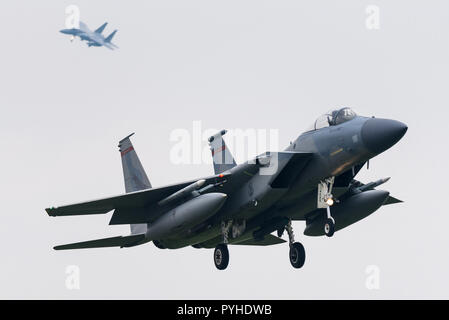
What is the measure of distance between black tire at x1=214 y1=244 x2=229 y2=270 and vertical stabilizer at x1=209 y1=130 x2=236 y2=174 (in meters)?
3.88

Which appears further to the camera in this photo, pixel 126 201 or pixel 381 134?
pixel 126 201

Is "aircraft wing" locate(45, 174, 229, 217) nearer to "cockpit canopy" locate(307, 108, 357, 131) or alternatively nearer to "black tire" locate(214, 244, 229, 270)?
"black tire" locate(214, 244, 229, 270)

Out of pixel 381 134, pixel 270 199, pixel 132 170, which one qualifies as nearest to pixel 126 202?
pixel 132 170

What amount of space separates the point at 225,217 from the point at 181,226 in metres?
1.38

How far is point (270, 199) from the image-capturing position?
20.7 m

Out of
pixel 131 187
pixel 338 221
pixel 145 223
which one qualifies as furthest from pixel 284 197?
pixel 131 187

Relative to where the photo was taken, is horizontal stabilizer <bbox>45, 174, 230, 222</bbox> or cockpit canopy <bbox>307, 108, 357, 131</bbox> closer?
cockpit canopy <bbox>307, 108, 357, 131</bbox>

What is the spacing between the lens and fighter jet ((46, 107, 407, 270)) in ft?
64.0

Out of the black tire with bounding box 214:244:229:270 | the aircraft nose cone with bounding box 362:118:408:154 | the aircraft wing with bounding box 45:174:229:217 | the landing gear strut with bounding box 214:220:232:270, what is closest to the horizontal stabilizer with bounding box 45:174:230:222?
the aircraft wing with bounding box 45:174:229:217

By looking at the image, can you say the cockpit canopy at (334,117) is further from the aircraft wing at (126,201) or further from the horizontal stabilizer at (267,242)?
the horizontal stabilizer at (267,242)

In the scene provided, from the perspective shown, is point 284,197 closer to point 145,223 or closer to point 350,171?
point 350,171

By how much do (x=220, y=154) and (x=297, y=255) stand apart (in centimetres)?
522

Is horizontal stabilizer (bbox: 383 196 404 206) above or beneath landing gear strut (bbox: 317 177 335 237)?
above

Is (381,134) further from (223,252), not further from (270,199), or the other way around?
(223,252)
